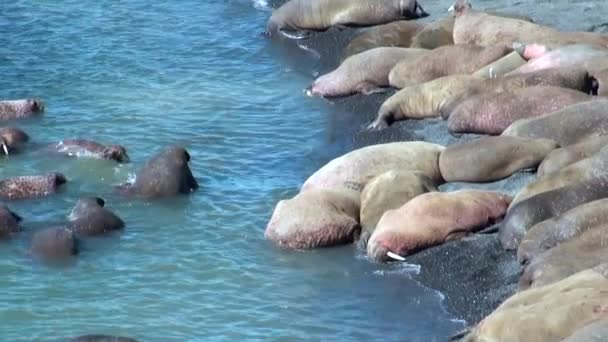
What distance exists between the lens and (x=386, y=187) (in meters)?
13.1

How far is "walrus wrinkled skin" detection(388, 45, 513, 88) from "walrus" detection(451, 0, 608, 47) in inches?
23.9

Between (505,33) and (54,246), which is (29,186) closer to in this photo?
(54,246)

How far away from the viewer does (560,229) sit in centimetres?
1126


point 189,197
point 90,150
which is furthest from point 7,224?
point 90,150

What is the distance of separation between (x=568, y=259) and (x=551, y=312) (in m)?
1.34

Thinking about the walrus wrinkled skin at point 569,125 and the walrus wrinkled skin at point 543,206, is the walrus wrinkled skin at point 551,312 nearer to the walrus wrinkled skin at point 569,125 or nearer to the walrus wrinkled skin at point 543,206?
the walrus wrinkled skin at point 543,206

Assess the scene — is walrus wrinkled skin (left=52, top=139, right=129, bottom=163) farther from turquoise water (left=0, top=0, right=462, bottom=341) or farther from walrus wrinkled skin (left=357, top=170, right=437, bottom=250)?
walrus wrinkled skin (left=357, top=170, right=437, bottom=250)

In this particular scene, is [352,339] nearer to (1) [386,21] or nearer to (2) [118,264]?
(2) [118,264]

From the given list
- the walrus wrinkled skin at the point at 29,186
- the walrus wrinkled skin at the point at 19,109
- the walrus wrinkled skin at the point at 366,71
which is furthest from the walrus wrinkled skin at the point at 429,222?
the walrus wrinkled skin at the point at 19,109

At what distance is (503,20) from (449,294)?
22.5 feet

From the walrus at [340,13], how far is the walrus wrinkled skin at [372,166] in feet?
19.7

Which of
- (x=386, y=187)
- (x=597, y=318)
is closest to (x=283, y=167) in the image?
(x=386, y=187)

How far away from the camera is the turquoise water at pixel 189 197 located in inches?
457

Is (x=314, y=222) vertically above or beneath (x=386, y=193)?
beneath
